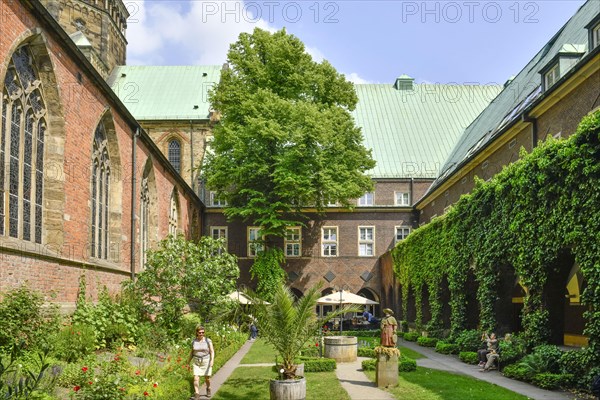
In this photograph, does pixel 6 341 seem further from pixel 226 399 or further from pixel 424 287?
pixel 424 287

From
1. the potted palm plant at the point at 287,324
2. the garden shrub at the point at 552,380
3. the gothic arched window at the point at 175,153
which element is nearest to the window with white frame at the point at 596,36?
the garden shrub at the point at 552,380

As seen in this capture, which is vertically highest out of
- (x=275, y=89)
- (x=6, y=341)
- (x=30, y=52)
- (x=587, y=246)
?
(x=275, y=89)

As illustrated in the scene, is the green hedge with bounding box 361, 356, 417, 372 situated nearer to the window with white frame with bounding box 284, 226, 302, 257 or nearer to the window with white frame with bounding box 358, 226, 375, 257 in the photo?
the window with white frame with bounding box 284, 226, 302, 257

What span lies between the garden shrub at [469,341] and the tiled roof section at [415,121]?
23344mm

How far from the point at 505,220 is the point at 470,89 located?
3402 centimetres

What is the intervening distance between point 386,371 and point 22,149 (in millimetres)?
9938

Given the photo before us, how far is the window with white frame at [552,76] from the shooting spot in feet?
72.6

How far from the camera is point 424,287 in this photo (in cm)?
3141

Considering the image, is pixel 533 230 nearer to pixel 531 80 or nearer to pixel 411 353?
pixel 411 353

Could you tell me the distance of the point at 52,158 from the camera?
17719mm

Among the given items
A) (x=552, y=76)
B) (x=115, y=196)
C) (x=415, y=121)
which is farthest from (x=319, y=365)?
(x=415, y=121)

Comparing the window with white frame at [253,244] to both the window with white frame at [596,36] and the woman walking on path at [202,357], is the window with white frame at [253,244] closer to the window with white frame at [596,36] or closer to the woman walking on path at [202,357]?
the window with white frame at [596,36]

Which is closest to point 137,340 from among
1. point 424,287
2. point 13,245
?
point 13,245

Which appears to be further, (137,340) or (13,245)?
(137,340)
